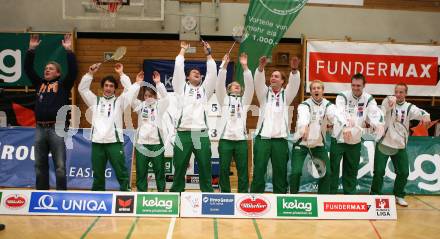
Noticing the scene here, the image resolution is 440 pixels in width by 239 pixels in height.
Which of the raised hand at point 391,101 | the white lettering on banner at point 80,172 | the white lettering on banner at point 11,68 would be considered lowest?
the white lettering on banner at point 80,172

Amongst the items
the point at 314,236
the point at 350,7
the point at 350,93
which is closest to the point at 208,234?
the point at 314,236

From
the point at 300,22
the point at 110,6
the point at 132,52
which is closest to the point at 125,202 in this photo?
the point at 110,6

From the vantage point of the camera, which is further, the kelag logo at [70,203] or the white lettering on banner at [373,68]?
the white lettering on banner at [373,68]

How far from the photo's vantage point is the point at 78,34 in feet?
34.7

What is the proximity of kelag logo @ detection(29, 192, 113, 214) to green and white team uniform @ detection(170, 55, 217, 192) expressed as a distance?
1.09 meters

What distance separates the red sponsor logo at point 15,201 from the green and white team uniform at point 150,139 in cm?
175

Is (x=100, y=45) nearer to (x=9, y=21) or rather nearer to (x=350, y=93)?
(x=9, y=21)

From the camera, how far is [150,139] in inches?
260

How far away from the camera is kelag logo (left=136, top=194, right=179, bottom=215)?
565 centimetres

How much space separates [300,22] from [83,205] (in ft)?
25.8

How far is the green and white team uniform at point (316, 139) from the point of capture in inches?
237

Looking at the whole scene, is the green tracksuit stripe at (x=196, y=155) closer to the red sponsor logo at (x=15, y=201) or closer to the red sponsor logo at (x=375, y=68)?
the red sponsor logo at (x=15, y=201)

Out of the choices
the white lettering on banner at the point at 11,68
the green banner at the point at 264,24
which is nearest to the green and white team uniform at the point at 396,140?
the green banner at the point at 264,24

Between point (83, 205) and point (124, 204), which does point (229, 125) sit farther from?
point (83, 205)
